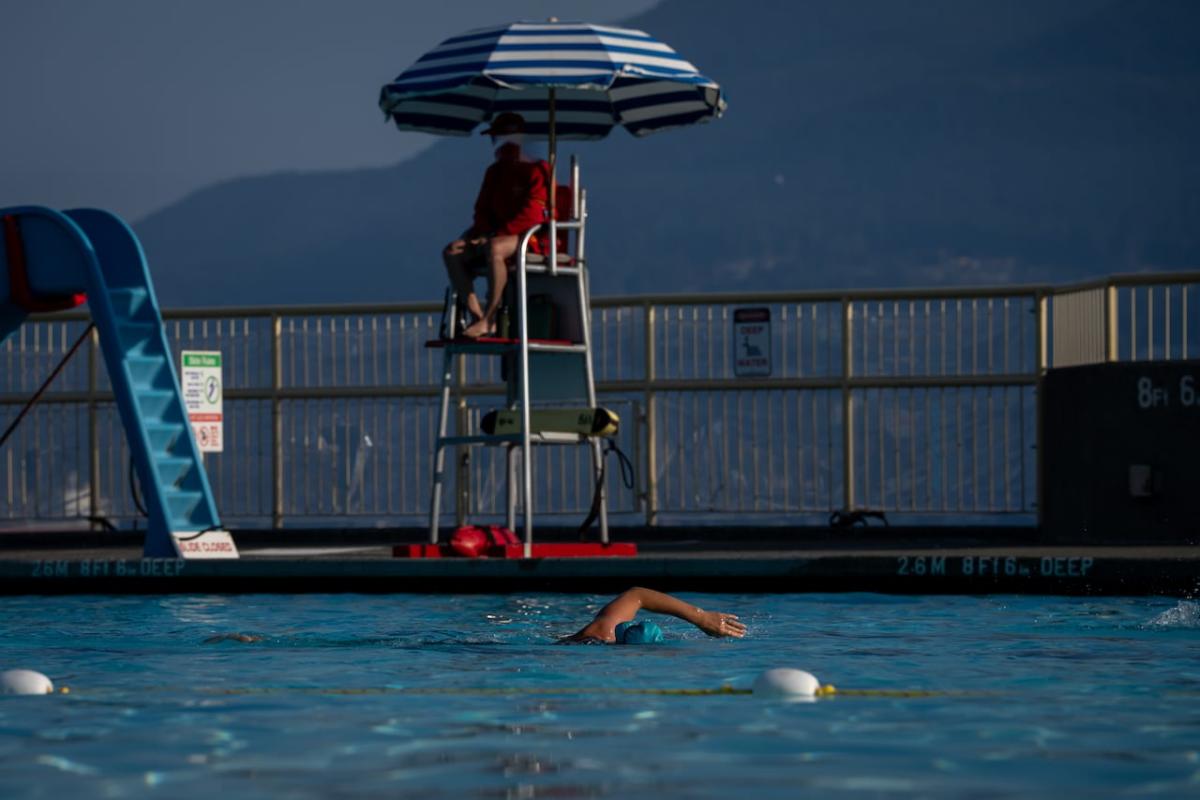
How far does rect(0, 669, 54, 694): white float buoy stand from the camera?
709 centimetres

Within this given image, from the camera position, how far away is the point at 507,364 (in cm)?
1438

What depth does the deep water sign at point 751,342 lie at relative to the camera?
57.6 feet

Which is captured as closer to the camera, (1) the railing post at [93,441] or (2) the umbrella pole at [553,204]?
(2) the umbrella pole at [553,204]

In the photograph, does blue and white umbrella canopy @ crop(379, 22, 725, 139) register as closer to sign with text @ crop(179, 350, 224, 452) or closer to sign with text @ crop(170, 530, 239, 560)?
sign with text @ crop(179, 350, 224, 452)

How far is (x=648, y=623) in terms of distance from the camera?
9.05m

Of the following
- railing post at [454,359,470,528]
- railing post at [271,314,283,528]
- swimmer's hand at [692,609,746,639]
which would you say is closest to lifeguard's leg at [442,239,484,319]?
railing post at [454,359,470,528]

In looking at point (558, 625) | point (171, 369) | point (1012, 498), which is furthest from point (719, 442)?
point (558, 625)

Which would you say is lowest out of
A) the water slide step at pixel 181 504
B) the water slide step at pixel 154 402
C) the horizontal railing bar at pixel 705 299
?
the water slide step at pixel 181 504

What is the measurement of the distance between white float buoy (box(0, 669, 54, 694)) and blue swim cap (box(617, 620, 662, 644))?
2891 millimetres

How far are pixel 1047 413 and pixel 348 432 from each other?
7087 millimetres

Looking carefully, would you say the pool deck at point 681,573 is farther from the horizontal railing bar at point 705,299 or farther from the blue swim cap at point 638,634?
the horizontal railing bar at point 705,299

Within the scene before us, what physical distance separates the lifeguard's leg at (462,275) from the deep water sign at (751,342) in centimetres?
464

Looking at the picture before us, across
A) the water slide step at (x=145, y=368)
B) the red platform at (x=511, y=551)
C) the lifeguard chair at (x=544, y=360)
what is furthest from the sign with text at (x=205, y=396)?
the red platform at (x=511, y=551)

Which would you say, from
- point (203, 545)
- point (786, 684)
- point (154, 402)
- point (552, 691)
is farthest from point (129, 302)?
point (786, 684)
